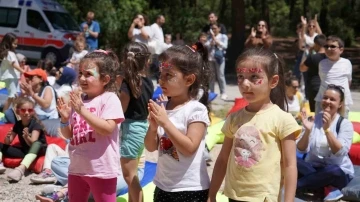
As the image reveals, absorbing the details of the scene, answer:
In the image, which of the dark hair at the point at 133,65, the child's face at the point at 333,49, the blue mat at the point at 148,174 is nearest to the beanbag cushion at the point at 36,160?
the blue mat at the point at 148,174

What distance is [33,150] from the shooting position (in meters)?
6.37

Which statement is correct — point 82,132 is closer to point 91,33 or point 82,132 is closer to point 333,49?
point 333,49

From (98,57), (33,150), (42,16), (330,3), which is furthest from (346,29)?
(98,57)

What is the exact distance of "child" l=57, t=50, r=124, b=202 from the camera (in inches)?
143

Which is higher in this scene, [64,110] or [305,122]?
[64,110]

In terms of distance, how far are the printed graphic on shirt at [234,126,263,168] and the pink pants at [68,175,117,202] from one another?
40.0 inches

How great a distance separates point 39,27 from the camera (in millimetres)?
17469

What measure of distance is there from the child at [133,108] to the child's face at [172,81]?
44.1 inches

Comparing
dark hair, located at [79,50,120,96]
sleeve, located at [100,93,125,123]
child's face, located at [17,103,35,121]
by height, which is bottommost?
child's face, located at [17,103,35,121]

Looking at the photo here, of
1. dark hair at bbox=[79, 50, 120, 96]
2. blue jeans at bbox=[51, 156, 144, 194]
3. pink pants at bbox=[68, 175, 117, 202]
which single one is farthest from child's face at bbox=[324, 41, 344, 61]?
pink pants at bbox=[68, 175, 117, 202]

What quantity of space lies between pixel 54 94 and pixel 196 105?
4.66 metres

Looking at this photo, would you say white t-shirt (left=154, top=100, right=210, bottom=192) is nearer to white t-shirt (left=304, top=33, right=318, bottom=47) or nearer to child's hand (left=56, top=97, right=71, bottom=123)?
child's hand (left=56, top=97, right=71, bottom=123)

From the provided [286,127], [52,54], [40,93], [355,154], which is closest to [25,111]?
[40,93]

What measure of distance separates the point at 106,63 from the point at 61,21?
47.0 ft
